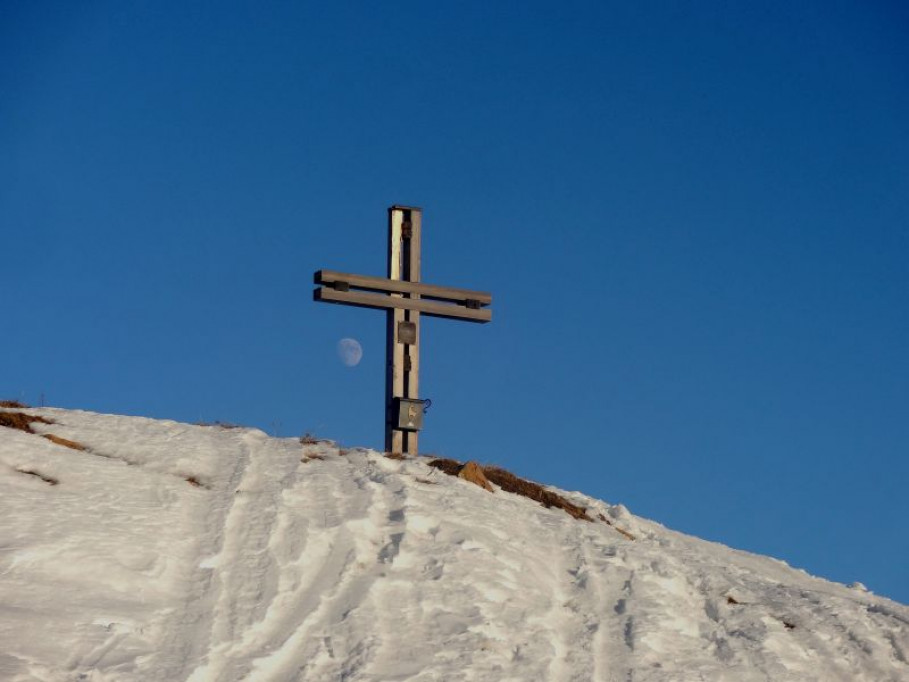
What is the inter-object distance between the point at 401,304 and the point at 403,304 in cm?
3

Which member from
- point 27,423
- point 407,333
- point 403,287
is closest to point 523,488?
point 407,333

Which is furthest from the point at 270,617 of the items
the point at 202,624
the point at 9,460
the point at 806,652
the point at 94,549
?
the point at 806,652

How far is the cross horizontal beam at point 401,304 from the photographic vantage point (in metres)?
15.9

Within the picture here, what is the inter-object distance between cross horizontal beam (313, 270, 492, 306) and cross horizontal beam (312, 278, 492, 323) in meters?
0.10

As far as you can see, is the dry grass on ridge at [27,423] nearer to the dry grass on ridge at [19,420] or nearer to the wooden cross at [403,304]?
the dry grass on ridge at [19,420]

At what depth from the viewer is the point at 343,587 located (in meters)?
9.78

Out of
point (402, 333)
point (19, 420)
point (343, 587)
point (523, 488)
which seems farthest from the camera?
point (402, 333)

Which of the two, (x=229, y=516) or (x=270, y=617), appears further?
(x=229, y=516)

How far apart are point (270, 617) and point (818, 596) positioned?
6439 millimetres

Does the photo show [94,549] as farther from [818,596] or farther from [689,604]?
[818,596]

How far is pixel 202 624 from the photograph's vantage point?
8.78m

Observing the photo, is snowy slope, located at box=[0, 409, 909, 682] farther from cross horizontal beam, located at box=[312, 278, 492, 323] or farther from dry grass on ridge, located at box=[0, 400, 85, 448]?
cross horizontal beam, located at box=[312, 278, 492, 323]

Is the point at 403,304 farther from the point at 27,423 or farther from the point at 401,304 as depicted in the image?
the point at 27,423

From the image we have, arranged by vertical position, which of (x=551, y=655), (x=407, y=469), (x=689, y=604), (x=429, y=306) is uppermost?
(x=429, y=306)
